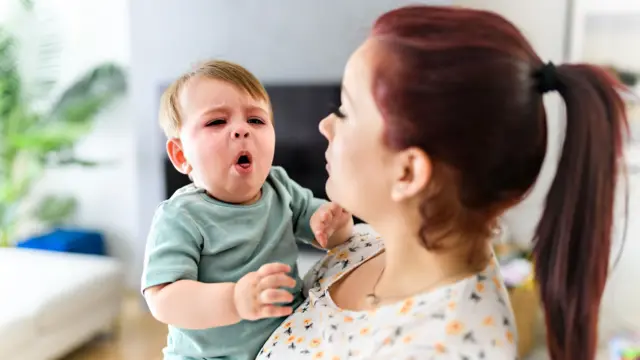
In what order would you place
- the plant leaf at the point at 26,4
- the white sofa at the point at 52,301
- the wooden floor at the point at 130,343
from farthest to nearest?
1. the plant leaf at the point at 26,4
2. the wooden floor at the point at 130,343
3. the white sofa at the point at 52,301

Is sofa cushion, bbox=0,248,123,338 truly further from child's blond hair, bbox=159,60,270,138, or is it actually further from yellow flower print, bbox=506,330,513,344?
yellow flower print, bbox=506,330,513,344

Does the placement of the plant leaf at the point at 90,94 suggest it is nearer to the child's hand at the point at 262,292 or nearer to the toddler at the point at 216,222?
the toddler at the point at 216,222

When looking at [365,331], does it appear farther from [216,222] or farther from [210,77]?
[210,77]

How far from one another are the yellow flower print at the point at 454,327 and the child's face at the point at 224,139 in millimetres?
339

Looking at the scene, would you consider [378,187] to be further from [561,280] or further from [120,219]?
[120,219]

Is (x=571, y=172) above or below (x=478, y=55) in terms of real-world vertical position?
below

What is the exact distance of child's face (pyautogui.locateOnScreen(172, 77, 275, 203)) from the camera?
82cm

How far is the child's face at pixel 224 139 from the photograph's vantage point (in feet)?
2.70

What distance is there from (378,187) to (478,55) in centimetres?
18

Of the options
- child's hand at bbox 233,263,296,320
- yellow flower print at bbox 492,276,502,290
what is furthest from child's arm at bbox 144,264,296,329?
yellow flower print at bbox 492,276,502,290

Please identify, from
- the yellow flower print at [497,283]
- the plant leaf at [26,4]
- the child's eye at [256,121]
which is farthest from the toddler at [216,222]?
the plant leaf at [26,4]

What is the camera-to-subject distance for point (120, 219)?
386cm

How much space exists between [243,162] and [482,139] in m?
0.35

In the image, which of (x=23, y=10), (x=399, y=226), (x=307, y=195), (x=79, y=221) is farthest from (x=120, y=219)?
(x=399, y=226)
